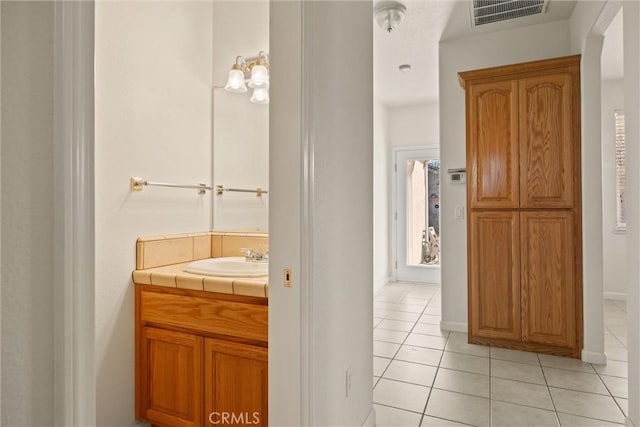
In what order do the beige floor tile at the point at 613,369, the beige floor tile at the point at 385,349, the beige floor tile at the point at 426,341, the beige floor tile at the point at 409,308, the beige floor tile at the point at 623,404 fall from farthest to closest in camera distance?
1. the beige floor tile at the point at 409,308
2. the beige floor tile at the point at 426,341
3. the beige floor tile at the point at 385,349
4. the beige floor tile at the point at 613,369
5. the beige floor tile at the point at 623,404

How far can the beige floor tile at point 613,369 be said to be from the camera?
8.51ft

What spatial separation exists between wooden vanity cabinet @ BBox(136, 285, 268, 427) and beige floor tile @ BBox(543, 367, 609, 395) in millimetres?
2035

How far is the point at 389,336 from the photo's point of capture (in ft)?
11.2

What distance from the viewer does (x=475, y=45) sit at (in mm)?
3516

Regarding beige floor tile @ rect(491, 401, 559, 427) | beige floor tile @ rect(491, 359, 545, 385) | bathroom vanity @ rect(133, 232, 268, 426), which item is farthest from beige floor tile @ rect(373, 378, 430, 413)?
bathroom vanity @ rect(133, 232, 268, 426)

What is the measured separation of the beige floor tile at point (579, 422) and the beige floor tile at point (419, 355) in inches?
34.9

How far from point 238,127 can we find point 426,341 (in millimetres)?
2389

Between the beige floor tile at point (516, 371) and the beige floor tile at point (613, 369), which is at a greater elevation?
the beige floor tile at point (613, 369)

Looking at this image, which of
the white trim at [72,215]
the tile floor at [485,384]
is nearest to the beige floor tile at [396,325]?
the tile floor at [485,384]

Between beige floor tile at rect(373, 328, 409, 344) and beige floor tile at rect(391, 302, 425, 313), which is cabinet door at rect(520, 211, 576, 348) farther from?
beige floor tile at rect(391, 302, 425, 313)

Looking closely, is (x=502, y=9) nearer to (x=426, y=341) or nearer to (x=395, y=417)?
(x=426, y=341)

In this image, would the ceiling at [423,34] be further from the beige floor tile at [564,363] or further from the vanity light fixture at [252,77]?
the beige floor tile at [564,363]

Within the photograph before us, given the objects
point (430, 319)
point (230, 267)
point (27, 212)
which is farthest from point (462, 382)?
point (27, 212)

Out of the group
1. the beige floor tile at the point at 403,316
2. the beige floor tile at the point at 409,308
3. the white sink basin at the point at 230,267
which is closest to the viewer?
the white sink basin at the point at 230,267
